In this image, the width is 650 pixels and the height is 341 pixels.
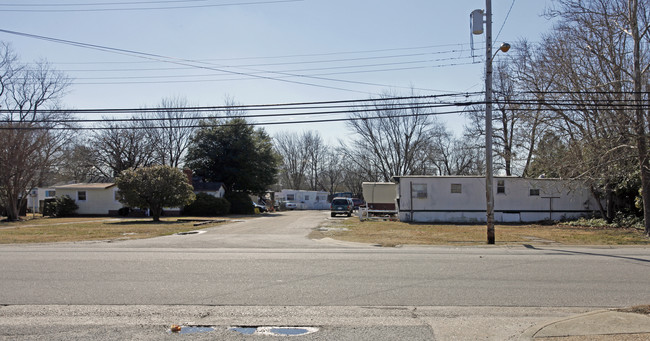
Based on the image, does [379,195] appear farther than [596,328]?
Yes

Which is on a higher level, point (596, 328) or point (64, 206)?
point (64, 206)

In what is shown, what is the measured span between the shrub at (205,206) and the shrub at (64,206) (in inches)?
395

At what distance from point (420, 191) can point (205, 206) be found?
21.4 meters

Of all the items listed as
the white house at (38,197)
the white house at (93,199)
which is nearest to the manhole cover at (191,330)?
the white house at (93,199)

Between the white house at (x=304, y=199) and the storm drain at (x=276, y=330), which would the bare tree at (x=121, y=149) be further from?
the storm drain at (x=276, y=330)

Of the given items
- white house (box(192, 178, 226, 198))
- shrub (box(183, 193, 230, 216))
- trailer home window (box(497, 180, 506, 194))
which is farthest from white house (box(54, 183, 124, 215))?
trailer home window (box(497, 180, 506, 194))

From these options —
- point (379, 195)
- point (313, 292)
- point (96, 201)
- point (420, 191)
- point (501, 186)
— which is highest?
point (501, 186)

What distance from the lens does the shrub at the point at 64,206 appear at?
1660 inches

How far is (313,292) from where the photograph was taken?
27.5 feet

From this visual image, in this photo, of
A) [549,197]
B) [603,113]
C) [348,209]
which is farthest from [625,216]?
[348,209]

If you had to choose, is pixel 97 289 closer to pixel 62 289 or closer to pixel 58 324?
pixel 62 289

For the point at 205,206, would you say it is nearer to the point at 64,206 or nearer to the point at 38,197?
the point at 64,206

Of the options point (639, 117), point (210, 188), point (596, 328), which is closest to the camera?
point (596, 328)

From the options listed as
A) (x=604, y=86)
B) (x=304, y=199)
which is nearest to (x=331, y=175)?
(x=304, y=199)
